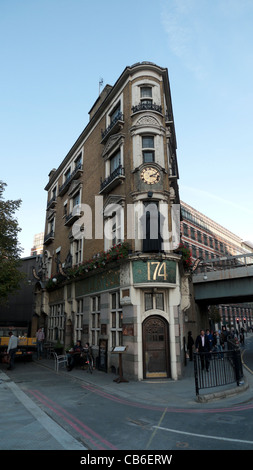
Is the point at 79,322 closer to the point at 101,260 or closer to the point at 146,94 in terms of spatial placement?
the point at 101,260

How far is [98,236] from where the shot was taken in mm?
18906

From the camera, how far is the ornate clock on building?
15.5 m

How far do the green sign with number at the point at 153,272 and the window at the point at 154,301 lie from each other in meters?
0.92

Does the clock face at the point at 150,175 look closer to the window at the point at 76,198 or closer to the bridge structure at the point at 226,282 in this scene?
the window at the point at 76,198

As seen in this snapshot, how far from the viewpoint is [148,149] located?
16328 mm

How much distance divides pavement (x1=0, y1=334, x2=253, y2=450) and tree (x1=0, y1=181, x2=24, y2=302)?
570 centimetres

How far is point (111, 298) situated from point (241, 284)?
1541 cm

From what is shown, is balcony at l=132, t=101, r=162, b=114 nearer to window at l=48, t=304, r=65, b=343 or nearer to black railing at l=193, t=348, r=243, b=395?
A: black railing at l=193, t=348, r=243, b=395

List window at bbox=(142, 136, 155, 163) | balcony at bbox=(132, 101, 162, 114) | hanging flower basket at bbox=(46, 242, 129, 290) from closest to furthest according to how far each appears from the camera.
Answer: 1. hanging flower basket at bbox=(46, 242, 129, 290)
2. window at bbox=(142, 136, 155, 163)
3. balcony at bbox=(132, 101, 162, 114)

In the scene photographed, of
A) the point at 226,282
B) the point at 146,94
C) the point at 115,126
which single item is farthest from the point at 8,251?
the point at 226,282

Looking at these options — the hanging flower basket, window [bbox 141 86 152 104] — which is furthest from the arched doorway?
window [bbox 141 86 152 104]

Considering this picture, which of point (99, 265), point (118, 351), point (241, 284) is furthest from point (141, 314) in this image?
point (241, 284)

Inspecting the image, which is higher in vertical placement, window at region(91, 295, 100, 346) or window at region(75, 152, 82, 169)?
window at region(75, 152, 82, 169)

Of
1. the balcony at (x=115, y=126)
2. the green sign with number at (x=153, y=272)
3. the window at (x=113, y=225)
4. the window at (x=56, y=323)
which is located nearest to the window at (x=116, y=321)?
the green sign with number at (x=153, y=272)
